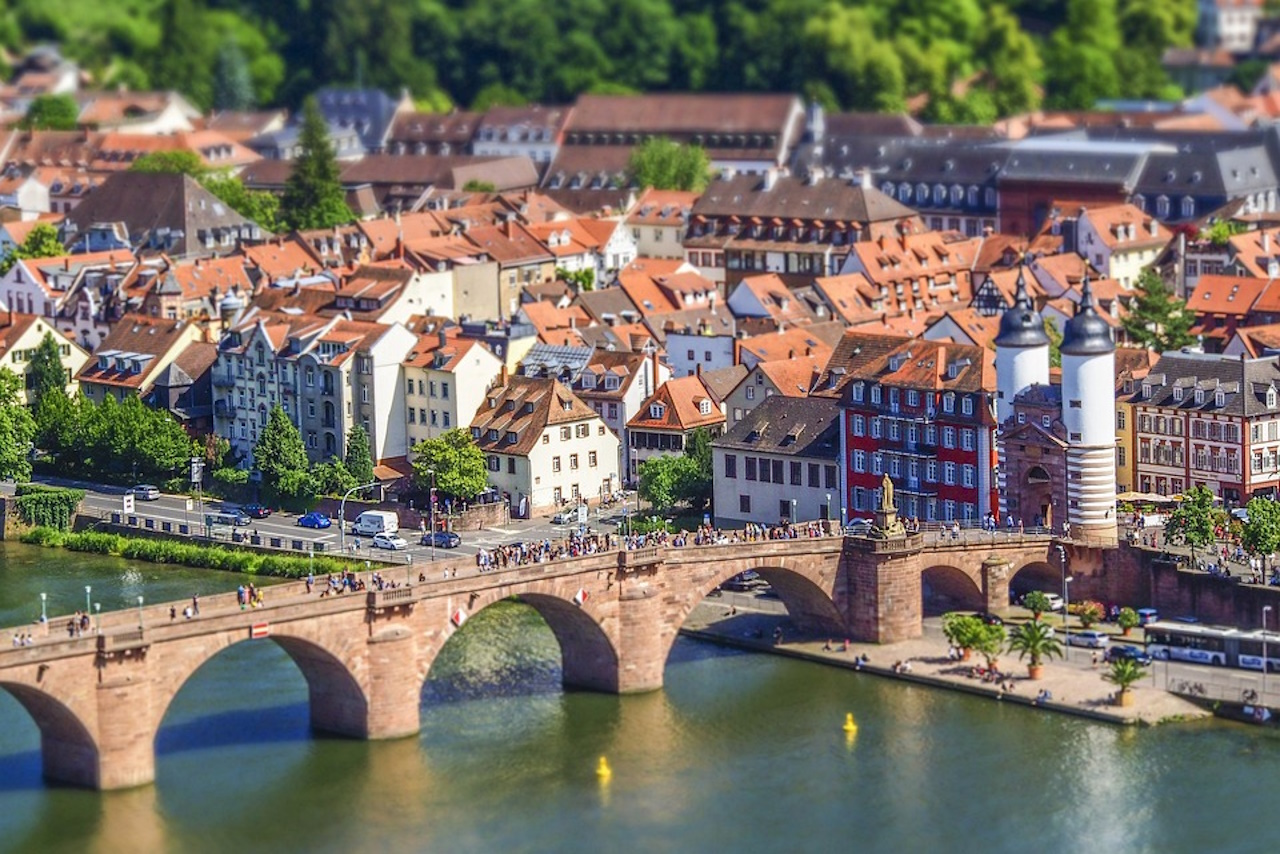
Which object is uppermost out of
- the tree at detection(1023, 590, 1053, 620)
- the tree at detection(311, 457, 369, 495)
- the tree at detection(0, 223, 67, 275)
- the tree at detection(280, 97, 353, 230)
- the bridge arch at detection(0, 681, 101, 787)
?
the tree at detection(280, 97, 353, 230)

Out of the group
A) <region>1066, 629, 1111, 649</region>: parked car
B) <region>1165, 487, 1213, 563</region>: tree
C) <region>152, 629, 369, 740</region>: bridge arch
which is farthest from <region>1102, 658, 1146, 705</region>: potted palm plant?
<region>152, 629, 369, 740</region>: bridge arch

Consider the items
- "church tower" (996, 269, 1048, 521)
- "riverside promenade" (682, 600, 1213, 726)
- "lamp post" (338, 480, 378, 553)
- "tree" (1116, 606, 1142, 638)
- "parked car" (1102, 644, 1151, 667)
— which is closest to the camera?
"riverside promenade" (682, 600, 1213, 726)

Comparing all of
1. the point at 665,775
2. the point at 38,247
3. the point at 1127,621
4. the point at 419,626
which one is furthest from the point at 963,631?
the point at 38,247

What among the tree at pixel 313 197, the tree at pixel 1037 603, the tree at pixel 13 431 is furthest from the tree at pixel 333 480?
the tree at pixel 313 197

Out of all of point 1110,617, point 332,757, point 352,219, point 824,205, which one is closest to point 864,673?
point 1110,617

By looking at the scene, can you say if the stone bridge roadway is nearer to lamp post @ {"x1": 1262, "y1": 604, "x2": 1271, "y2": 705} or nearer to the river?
the river

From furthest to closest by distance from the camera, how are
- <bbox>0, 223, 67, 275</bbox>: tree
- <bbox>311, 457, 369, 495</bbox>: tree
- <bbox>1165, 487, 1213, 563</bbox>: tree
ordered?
1. <bbox>0, 223, 67, 275</bbox>: tree
2. <bbox>311, 457, 369, 495</bbox>: tree
3. <bbox>1165, 487, 1213, 563</bbox>: tree

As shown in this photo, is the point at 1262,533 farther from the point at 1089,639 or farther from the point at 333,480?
the point at 333,480
